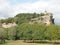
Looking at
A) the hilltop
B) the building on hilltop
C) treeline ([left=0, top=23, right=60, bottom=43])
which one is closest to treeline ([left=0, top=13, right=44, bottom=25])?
the hilltop

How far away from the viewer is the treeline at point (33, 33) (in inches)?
3615

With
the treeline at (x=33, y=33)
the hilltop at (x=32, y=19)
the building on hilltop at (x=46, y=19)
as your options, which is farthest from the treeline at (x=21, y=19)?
the treeline at (x=33, y=33)

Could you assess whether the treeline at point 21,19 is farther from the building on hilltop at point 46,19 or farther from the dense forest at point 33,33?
the dense forest at point 33,33

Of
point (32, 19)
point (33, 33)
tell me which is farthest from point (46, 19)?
point (33, 33)

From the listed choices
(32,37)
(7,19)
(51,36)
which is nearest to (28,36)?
(32,37)

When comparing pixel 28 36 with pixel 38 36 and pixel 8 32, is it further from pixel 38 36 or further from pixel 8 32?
pixel 8 32

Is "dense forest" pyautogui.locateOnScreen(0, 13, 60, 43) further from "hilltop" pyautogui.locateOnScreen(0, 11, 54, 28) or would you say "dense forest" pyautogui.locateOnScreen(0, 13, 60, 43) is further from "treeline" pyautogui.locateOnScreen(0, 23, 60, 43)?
"hilltop" pyautogui.locateOnScreen(0, 11, 54, 28)

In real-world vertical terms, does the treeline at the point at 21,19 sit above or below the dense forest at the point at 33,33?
above

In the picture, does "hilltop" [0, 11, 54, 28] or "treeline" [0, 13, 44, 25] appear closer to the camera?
"treeline" [0, 13, 44, 25]

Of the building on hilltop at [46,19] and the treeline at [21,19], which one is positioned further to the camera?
the building on hilltop at [46,19]

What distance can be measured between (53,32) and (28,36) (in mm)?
11003

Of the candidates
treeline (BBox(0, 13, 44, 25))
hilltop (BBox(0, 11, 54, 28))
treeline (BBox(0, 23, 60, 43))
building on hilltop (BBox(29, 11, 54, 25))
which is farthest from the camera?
building on hilltop (BBox(29, 11, 54, 25))

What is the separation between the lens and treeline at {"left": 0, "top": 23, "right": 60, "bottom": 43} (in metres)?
91.8

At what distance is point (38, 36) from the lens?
309 ft
